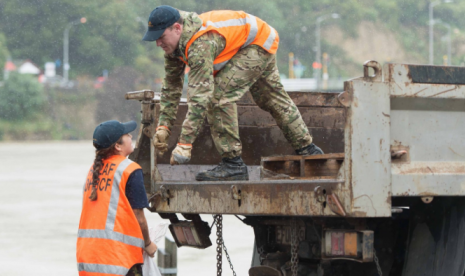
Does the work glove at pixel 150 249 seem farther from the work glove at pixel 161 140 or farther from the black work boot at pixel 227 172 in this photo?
the work glove at pixel 161 140

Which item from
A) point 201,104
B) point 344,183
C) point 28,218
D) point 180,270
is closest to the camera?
point 344,183

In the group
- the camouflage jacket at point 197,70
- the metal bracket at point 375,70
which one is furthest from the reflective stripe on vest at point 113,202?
the metal bracket at point 375,70

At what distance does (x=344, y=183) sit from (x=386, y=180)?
0.19 m

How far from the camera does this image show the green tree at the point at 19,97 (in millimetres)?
69500

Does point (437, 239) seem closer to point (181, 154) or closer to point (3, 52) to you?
point (181, 154)

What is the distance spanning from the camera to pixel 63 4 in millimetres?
89500

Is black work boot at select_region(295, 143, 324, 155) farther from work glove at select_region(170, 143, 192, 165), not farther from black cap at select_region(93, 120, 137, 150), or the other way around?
black cap at select_region(93, 120, 137, 150)

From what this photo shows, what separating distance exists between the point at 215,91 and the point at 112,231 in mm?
1310

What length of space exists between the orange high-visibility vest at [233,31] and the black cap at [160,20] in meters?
0.17

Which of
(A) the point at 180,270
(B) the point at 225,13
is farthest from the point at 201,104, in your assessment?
(A) the point at 180,270

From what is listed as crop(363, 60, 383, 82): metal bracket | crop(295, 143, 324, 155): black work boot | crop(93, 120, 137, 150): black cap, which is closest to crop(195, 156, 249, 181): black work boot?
crop(295, 143, 324, 155): black work boot

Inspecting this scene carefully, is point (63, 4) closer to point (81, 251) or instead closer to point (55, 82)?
point (55, 82)

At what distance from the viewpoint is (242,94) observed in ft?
15.9

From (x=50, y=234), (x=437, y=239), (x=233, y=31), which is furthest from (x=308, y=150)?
(x=50, y=234)
